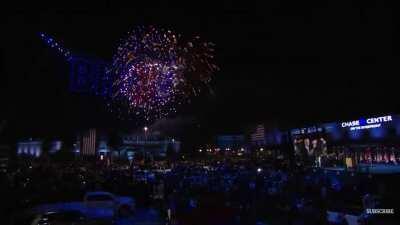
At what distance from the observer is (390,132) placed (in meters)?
39.0

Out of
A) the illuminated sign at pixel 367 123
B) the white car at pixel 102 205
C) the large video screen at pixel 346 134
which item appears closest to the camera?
the white car at pixel 102 205

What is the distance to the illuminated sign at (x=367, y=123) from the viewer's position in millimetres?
39906

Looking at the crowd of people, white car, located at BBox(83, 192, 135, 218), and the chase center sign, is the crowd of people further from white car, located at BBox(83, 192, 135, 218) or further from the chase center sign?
the chase center sign

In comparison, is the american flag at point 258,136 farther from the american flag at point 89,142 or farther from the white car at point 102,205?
the white car at point 102,205

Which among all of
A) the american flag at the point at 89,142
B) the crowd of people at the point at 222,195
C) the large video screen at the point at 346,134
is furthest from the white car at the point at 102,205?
the american flag at the point at 89,142

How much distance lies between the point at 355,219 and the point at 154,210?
1246cm

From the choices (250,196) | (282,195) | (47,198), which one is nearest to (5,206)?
(47,198)

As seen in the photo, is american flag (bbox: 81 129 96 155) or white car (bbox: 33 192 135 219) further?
american flag (bbox: 81 129 96 155)

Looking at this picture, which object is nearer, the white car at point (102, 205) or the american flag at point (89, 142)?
the white car at point (102, 205)

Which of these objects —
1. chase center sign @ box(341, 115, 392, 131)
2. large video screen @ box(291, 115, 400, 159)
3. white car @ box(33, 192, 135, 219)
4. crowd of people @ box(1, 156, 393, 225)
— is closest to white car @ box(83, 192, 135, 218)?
white car @ box(33, 192, 135, 219)

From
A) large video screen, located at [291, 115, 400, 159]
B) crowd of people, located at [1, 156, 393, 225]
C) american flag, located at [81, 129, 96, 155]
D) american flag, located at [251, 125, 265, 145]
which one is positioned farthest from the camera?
american flag, located at [251, 125, 265, 145]

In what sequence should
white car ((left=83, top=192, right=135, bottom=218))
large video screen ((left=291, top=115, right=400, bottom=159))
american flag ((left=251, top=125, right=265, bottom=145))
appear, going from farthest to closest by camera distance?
american flag ((left=251, top=125, right=265, bottom=145)), large video screen ((left=291, top=115, right=400, bottom=159)), white car ((left=83, top=192, right=135, bottom=218))

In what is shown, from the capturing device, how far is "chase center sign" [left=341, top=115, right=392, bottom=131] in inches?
1566

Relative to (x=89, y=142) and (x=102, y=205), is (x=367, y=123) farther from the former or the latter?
(x=89, y=142)
